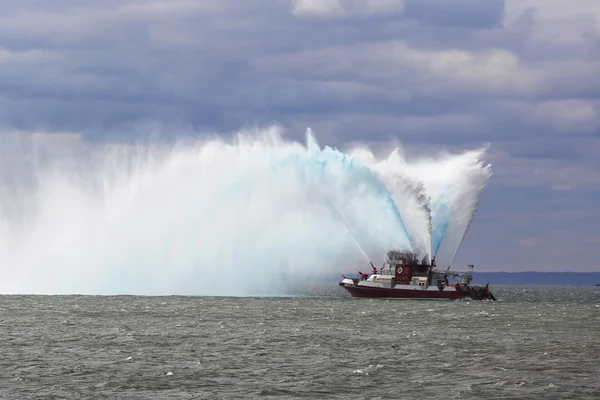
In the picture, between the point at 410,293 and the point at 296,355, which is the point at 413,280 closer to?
the point at 410,293

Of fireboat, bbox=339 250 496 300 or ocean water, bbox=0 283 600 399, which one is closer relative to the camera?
ocean water, bbox=0 283 600 399

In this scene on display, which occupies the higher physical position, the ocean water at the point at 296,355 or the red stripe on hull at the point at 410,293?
the red stripe on hull at the point at 410,293

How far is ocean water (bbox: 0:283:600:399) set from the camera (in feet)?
→ 155

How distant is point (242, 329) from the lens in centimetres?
8075

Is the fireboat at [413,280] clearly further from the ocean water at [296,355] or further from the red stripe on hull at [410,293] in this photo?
the ocean water at [296,355]

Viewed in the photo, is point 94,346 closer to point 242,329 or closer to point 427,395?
point 242,329

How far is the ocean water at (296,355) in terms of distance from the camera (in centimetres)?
4738

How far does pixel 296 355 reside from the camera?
6172 cm

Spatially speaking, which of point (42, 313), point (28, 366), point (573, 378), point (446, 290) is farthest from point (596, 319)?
point (28, 366)

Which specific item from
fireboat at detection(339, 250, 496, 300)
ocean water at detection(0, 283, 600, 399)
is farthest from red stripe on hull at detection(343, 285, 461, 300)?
ocean water at detection(0, 283, 600, 399)

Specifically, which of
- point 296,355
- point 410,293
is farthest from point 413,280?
point 296,355

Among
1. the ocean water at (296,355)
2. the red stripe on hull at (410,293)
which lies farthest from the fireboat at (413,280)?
the ocean water at (296,355)

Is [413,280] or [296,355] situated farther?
[413,280]

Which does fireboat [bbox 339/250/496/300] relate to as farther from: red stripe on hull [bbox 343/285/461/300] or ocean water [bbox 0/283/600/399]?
ocean water [bbox 0/283/600/399]
